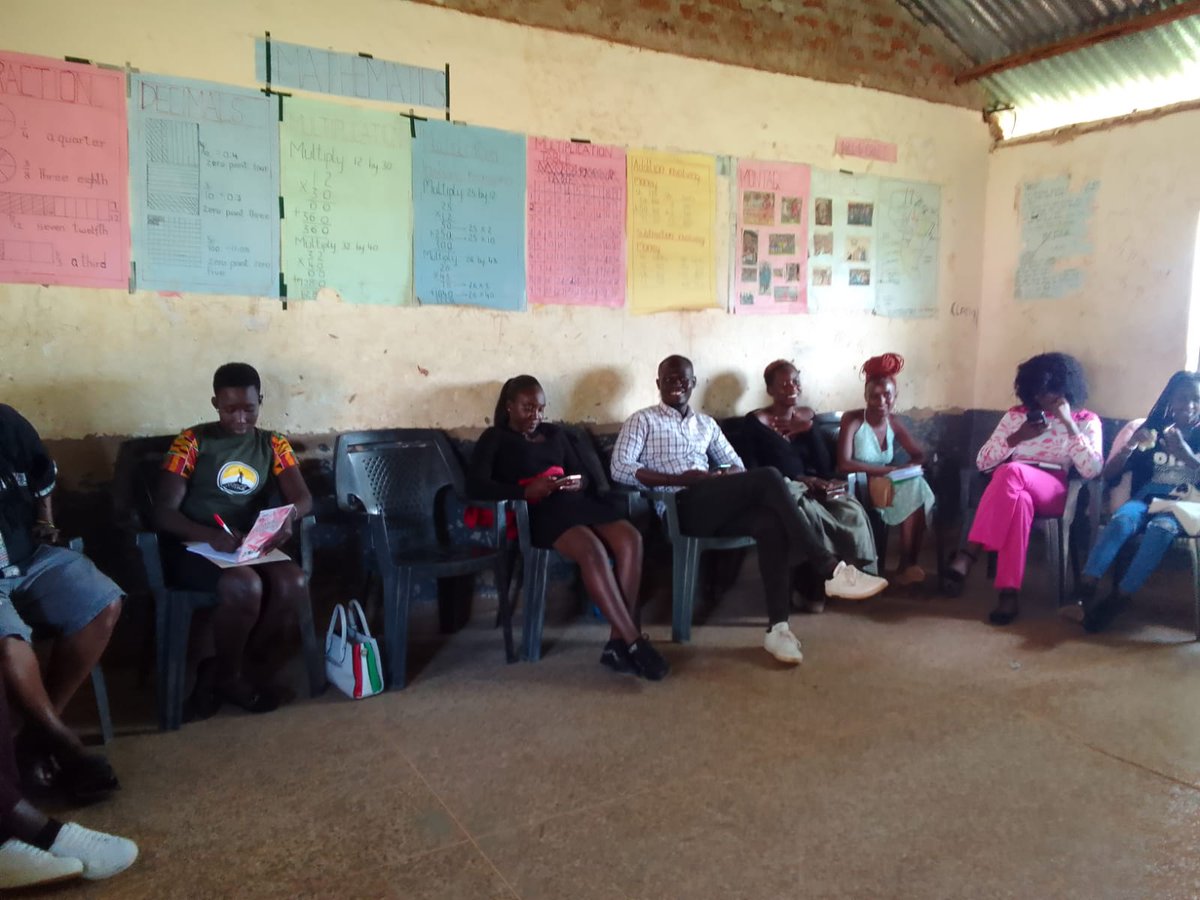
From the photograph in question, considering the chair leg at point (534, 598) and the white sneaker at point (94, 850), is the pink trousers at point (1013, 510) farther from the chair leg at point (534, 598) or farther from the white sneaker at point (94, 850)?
the white sneaker at point (94, 850)

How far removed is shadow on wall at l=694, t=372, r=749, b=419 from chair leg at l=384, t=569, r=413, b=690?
203 cm

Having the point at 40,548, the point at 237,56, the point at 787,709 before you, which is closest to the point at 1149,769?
the point at 787,709

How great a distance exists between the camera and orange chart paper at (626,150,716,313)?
14.4 feet

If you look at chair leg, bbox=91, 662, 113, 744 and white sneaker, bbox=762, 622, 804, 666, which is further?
white sneaker, bbox=762, 622, 804, 666

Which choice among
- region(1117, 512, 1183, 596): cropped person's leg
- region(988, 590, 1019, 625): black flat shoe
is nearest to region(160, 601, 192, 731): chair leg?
region(988, 590, 1019, 625): black flat shoe

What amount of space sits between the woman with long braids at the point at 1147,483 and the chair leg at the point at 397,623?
2.95m

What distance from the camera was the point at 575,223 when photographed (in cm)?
421

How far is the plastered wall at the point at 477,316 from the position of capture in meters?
3.24

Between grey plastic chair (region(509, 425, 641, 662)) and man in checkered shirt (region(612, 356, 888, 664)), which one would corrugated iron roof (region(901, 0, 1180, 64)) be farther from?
grey plastic chair (region(509, 425, 641, 662))

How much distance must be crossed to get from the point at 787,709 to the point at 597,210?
2488 mm

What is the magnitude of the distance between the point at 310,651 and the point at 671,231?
2.67 meters

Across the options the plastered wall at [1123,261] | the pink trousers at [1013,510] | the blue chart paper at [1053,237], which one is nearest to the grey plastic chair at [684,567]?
the pink trousers at [1013,510]

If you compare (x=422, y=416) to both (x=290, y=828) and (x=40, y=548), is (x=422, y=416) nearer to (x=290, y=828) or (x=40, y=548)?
(x=40, y=548)

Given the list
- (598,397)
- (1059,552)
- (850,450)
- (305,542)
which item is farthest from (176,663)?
(1059,552)
